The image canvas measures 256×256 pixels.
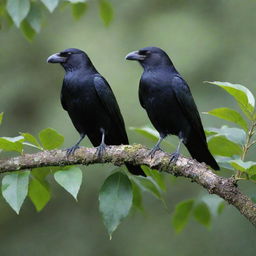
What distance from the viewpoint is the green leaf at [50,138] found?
130 inches

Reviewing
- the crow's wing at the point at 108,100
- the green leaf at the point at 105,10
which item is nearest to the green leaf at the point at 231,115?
the green leaf at the point at 105,10

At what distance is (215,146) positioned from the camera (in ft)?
11.0

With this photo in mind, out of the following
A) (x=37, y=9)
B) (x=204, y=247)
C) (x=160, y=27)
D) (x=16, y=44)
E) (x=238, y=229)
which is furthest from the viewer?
(x=16, y=44)

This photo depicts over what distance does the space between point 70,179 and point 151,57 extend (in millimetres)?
2430

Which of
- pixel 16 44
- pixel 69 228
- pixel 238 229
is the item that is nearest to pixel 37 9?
pixel 238 229

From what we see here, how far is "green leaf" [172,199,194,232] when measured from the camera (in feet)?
12.8

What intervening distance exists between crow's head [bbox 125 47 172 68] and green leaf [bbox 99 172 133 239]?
6.82ft

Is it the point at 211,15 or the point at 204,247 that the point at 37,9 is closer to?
the point at 204,247

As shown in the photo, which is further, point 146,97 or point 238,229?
point 238,229

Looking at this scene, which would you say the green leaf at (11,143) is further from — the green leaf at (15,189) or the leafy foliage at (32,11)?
the leafy foliage at (32,11)

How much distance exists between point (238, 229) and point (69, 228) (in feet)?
7.43

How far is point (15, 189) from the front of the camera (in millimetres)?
2994

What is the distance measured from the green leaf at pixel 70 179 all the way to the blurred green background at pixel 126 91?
382 cm

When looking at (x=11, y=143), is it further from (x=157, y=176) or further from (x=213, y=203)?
(x=213, y=203)
